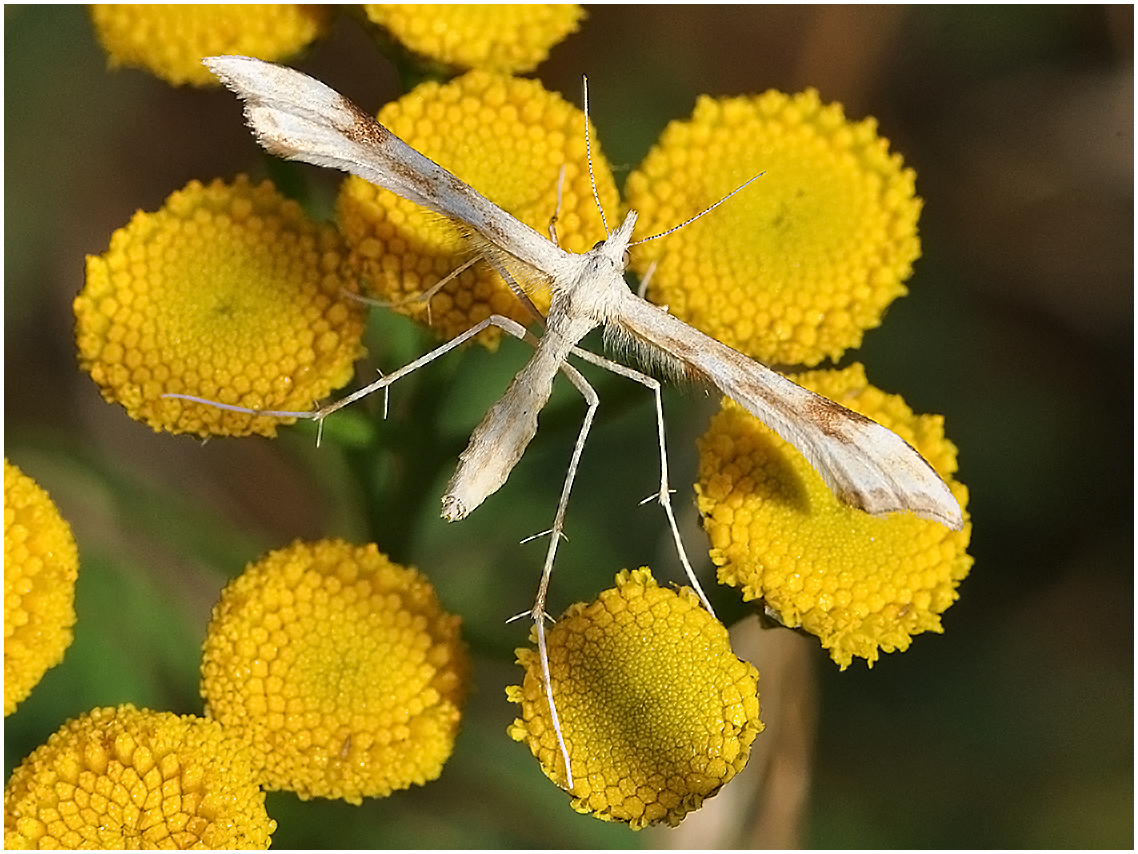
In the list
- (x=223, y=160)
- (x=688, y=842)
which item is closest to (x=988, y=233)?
(x=688, y=842)

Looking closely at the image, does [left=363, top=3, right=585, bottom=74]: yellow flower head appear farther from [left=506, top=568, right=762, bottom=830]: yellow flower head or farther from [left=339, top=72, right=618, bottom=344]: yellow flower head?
[left=506, top=568, right=762, bottom=830]: yellow flower head

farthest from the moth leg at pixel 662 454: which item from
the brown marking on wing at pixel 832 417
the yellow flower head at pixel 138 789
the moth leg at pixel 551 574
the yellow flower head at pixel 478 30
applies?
the yellow flower head at pixel 138 789

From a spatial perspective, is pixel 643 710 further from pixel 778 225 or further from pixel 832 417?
pixel 778 225

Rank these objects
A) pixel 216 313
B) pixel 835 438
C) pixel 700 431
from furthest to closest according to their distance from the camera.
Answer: pixel 700 431 → pixel 216 313 → pixel 835 438

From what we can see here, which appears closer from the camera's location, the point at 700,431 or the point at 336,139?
the point at 336,139

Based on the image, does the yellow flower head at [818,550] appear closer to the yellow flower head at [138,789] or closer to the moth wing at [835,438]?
the moth wing at [835,438]

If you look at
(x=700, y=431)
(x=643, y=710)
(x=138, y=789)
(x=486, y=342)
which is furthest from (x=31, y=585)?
(x=700, y=431)
